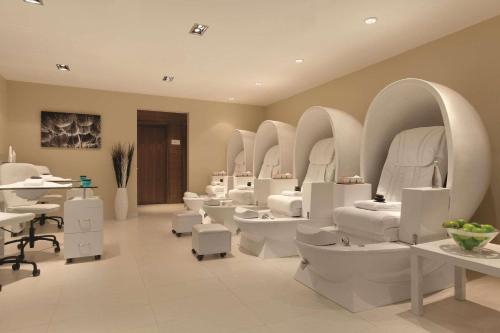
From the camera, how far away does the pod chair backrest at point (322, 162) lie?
14.2 feet

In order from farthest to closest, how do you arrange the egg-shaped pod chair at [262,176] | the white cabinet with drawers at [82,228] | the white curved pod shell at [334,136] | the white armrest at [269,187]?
the egg-shaped pod chair at [262,176] < the white armrest at [269,187] < the white curved pod shell at [334,136] < the white cabinet with drawers at [82,228]

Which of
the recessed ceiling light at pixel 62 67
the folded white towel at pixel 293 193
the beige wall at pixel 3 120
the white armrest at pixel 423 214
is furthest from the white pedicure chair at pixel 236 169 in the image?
the beige wall at pixel 3 120

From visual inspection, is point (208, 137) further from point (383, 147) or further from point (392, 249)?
point (392, 249)

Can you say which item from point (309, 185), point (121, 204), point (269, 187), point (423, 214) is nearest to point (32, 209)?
point (121, 204)

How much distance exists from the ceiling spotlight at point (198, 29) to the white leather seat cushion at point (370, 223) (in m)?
2.50

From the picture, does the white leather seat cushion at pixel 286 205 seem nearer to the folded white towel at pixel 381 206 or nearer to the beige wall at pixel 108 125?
the folded white towel at pixel 381 206

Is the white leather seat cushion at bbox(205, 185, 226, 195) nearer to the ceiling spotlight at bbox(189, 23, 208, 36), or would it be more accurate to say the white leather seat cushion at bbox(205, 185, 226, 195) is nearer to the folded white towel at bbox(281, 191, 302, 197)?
the folded white towel at bbox(281, 191, 302, 197)

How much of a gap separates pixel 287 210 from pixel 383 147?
139 cm

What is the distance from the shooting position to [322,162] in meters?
4.45

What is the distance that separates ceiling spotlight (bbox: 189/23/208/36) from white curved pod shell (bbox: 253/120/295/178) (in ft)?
7.24

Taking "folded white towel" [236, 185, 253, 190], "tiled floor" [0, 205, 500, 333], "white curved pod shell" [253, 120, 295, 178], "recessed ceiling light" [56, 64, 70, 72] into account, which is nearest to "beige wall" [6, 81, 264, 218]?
"recessed ceiling light" [56, 64, 70, 72]

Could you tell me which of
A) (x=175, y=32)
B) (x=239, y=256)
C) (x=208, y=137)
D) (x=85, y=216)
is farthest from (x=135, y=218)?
(x=175, y=32)

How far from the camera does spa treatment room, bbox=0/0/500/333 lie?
2.31 metres

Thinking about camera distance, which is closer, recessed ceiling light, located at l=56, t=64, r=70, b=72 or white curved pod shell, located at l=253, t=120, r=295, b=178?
recessed ceiling light, located at l=56, t=64, r=70, b=72
